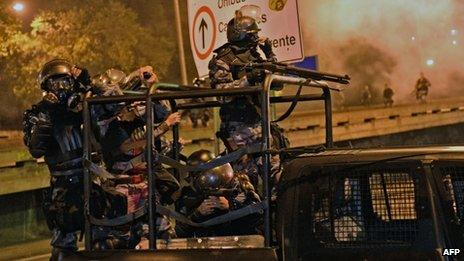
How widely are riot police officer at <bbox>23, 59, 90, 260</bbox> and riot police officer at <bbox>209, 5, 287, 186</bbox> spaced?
1185 millimetres

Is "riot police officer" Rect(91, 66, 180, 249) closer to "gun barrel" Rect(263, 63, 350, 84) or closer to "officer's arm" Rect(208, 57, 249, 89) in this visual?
"officer's arm" Rect(208, 57, 249, 89)

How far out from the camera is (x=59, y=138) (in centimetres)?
502

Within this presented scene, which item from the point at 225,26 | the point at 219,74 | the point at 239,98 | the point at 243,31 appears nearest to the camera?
the point at 239,98

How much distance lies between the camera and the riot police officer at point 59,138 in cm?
496

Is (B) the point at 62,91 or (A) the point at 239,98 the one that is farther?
(A) the point at 239,98

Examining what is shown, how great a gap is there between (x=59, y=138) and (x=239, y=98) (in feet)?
4.89

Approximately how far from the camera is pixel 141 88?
5473 millimetres

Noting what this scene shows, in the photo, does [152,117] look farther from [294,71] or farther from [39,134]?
[39,134]

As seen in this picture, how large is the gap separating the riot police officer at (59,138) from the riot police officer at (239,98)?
1.19 m

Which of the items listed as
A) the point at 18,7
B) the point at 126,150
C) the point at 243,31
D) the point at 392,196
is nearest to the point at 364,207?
the point at 392,196

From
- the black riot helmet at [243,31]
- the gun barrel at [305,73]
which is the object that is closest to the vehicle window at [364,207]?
the gun barrel at [305,73]

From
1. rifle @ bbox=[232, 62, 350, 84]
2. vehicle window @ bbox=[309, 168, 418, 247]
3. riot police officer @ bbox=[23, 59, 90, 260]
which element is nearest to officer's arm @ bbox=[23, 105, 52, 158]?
riot police officer @ bbox=[23, 59, 90, 260]

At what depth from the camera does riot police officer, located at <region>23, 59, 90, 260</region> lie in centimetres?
496

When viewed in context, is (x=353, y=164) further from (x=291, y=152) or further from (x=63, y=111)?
(x=63, y=111)
